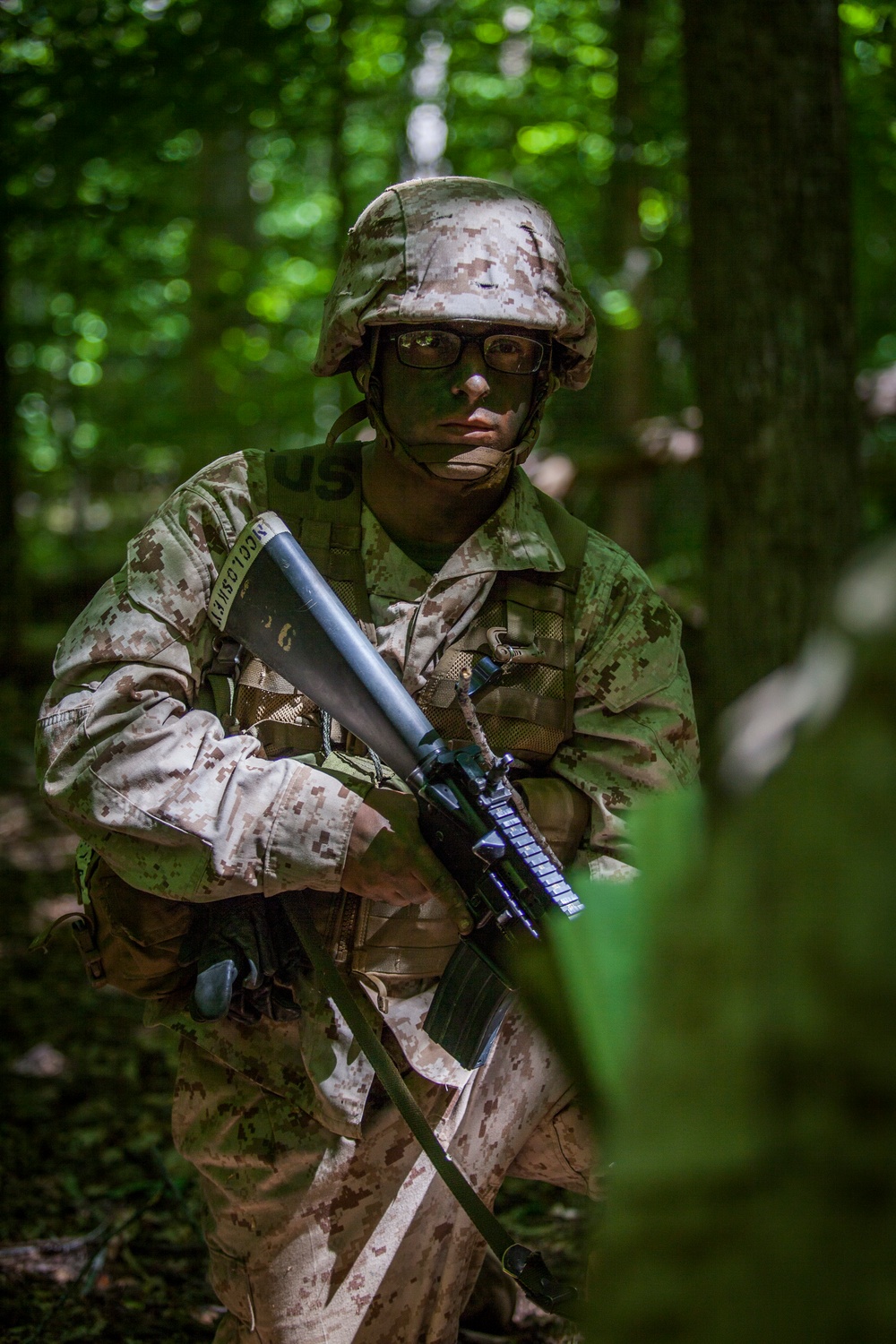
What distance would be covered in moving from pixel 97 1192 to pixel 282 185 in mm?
9758

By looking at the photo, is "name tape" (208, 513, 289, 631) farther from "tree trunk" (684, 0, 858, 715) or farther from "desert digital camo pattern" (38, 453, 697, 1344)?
"tree trunk" (684, 0, 858, 715)

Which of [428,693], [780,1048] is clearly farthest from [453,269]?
[780,1048]

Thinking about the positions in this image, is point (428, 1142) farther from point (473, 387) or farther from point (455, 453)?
point (473, 387)

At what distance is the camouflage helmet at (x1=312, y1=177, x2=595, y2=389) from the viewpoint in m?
2.23

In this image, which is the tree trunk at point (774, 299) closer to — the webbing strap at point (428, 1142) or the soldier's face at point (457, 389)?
the soldier's face at point (457, 389)

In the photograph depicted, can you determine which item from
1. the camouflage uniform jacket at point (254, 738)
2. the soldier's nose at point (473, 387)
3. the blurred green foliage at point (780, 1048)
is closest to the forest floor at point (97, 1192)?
the camouflage uniform jacket at point (254, 738)

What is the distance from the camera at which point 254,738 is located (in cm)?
216

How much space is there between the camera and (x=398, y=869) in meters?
2.01

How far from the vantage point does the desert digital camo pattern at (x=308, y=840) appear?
6.64 feet

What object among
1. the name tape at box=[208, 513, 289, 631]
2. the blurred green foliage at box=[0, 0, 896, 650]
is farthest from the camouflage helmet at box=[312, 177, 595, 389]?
the blurred green foliage at box=[0, 0, 896, 650]

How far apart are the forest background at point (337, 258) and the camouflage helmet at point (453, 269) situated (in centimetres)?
152

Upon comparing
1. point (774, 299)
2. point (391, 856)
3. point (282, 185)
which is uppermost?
point (282, 185)

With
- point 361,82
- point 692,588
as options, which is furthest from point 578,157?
point 692,588

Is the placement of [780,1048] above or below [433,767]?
above
